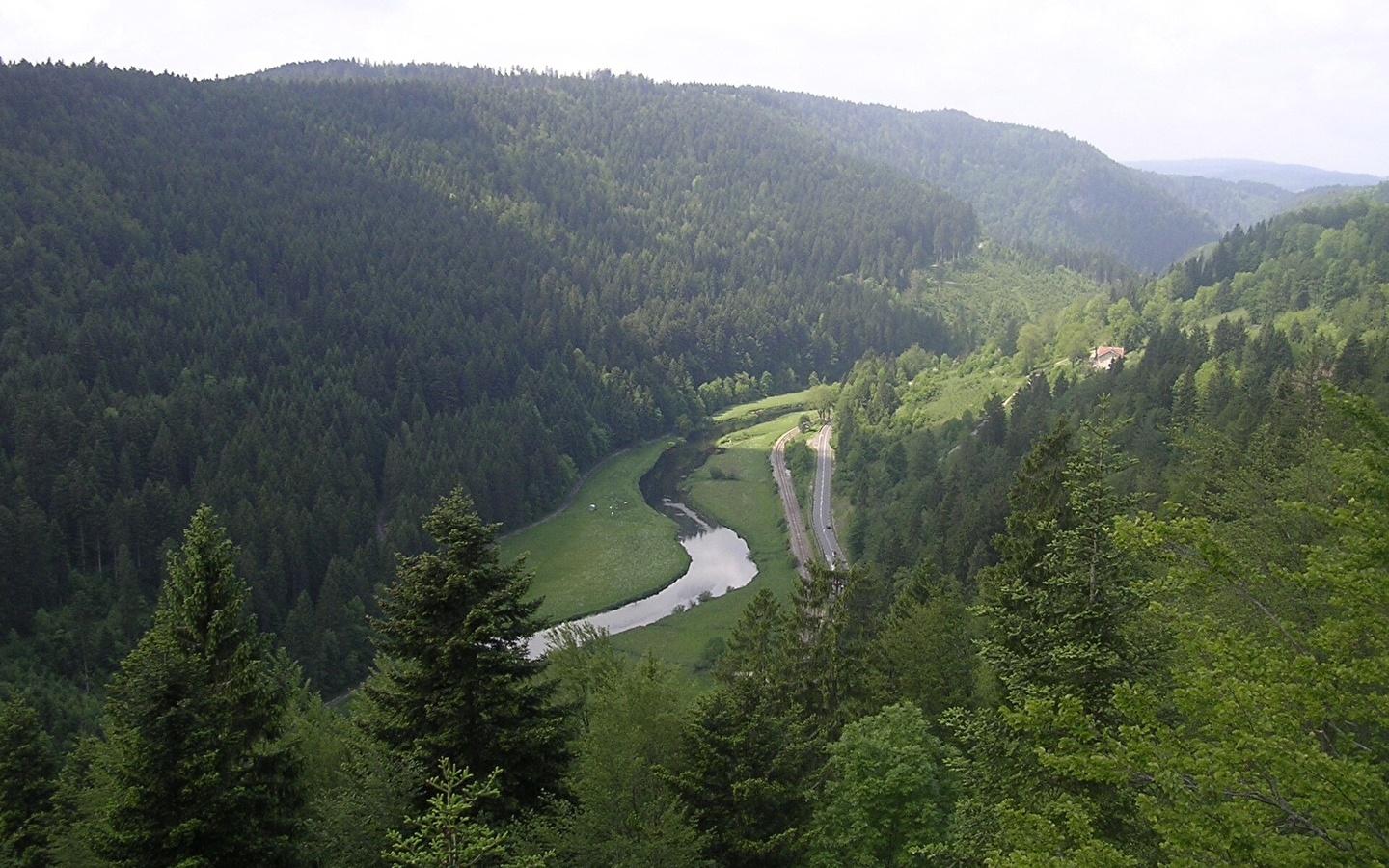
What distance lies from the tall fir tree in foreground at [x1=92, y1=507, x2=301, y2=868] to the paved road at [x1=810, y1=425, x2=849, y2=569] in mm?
65142

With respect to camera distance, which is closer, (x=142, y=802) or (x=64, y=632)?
(x=142, y=802)

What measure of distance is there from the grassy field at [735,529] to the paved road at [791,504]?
96 cm

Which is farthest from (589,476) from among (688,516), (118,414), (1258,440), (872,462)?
(1258,440)

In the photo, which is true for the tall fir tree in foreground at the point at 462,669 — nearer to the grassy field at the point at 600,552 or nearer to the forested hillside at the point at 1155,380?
the forested hillside at the point at 1155,380

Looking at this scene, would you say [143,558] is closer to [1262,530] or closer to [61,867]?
[61,867]

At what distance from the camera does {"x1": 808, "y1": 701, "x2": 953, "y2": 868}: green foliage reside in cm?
2403

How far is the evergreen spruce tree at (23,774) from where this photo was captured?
27.7 m

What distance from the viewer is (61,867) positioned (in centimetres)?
2028

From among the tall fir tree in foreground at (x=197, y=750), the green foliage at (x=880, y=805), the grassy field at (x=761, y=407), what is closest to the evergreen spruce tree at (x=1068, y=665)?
the green foliage at (x=880, y=805)

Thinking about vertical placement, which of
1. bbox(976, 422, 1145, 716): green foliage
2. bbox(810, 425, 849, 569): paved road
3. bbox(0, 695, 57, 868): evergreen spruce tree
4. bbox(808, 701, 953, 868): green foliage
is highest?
bbox(976, 422, 1145, 716): green foliage

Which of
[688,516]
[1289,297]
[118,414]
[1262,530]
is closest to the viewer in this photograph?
[1262,530]

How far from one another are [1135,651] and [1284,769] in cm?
898

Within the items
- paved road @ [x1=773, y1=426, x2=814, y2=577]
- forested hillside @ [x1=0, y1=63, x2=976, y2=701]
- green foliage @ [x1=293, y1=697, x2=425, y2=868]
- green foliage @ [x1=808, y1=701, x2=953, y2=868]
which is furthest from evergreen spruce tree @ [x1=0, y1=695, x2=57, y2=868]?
paved road @ [x1=773, y1=426, x2=814, y2=577]

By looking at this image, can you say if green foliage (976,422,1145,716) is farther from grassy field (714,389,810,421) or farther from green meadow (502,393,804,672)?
grassy field (714,389,810,421)
